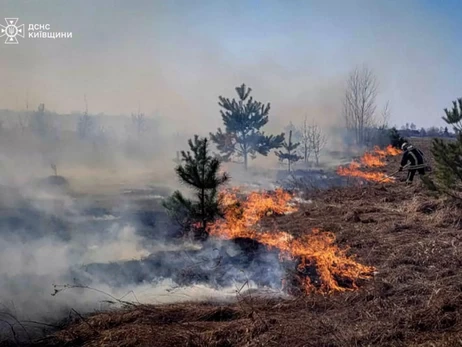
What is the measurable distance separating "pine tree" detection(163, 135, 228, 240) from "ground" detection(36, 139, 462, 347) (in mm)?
2996

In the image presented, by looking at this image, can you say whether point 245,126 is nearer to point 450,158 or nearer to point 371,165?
point 371,165

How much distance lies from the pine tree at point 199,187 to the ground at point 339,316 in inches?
118

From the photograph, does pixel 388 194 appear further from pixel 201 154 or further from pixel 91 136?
pixel 91 136

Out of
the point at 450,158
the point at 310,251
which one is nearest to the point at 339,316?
the point at 310,251

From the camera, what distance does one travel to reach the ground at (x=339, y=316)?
4.93 metres

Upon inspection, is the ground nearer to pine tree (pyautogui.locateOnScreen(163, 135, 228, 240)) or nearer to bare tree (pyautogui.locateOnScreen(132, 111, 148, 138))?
pine tree (pyautogui.locateOnScreen(163, 135, 228, 240))

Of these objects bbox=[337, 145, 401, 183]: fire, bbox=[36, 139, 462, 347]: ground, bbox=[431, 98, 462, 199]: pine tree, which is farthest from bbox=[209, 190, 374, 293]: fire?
bbox=[337, 145, 401, 183]: fire

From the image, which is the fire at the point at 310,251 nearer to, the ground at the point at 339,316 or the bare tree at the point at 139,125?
the ground at the point at 339,316

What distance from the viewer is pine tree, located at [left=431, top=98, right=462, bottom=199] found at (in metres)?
10.8

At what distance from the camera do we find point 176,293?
6973 mm

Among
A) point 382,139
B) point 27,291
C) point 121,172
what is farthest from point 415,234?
point 382,139

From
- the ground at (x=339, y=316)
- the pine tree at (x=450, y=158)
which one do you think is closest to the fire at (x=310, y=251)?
the ground at (x=339, y=316)

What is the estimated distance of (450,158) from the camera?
35.7 ft

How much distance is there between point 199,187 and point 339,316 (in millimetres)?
4628
